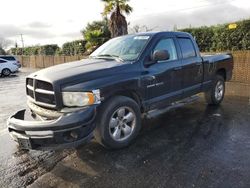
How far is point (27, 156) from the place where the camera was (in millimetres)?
4340

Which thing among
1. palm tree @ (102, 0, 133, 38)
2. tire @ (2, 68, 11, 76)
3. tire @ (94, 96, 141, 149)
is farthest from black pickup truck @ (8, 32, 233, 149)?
tire @ (2, 68, 11, 76)

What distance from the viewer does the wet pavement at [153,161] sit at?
11.3 ft

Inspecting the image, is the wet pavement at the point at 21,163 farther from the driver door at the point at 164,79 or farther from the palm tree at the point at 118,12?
the palm tree at the point at 118,12

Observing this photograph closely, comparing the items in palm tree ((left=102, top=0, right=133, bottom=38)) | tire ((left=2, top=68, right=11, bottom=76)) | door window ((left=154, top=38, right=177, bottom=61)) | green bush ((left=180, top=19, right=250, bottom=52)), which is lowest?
tire ((left=2, top=68, right=11, bottom=76))

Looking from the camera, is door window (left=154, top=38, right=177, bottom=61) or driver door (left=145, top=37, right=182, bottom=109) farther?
door window (left=154, top=38, right=177, bottom=61)

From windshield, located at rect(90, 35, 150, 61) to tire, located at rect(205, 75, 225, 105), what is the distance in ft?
9.08

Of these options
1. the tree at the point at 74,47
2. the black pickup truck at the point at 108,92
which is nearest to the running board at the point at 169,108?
the black pickup truck at the point at 108,92

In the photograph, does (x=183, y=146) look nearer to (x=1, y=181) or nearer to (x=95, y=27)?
(x=1, y=181)

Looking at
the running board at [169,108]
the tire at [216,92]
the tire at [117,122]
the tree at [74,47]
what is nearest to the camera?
the tire at [117,122]

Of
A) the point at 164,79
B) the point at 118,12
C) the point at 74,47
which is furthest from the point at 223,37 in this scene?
the point at 74,47

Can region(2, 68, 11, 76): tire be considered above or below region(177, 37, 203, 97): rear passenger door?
below

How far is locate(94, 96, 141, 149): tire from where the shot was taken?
4078 mm

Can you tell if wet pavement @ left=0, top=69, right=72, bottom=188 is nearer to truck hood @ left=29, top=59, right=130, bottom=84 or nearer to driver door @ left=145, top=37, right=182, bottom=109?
truck hood @ left=29, top=59, right=130, bottom=84

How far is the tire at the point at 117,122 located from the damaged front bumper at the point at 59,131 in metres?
0.24
